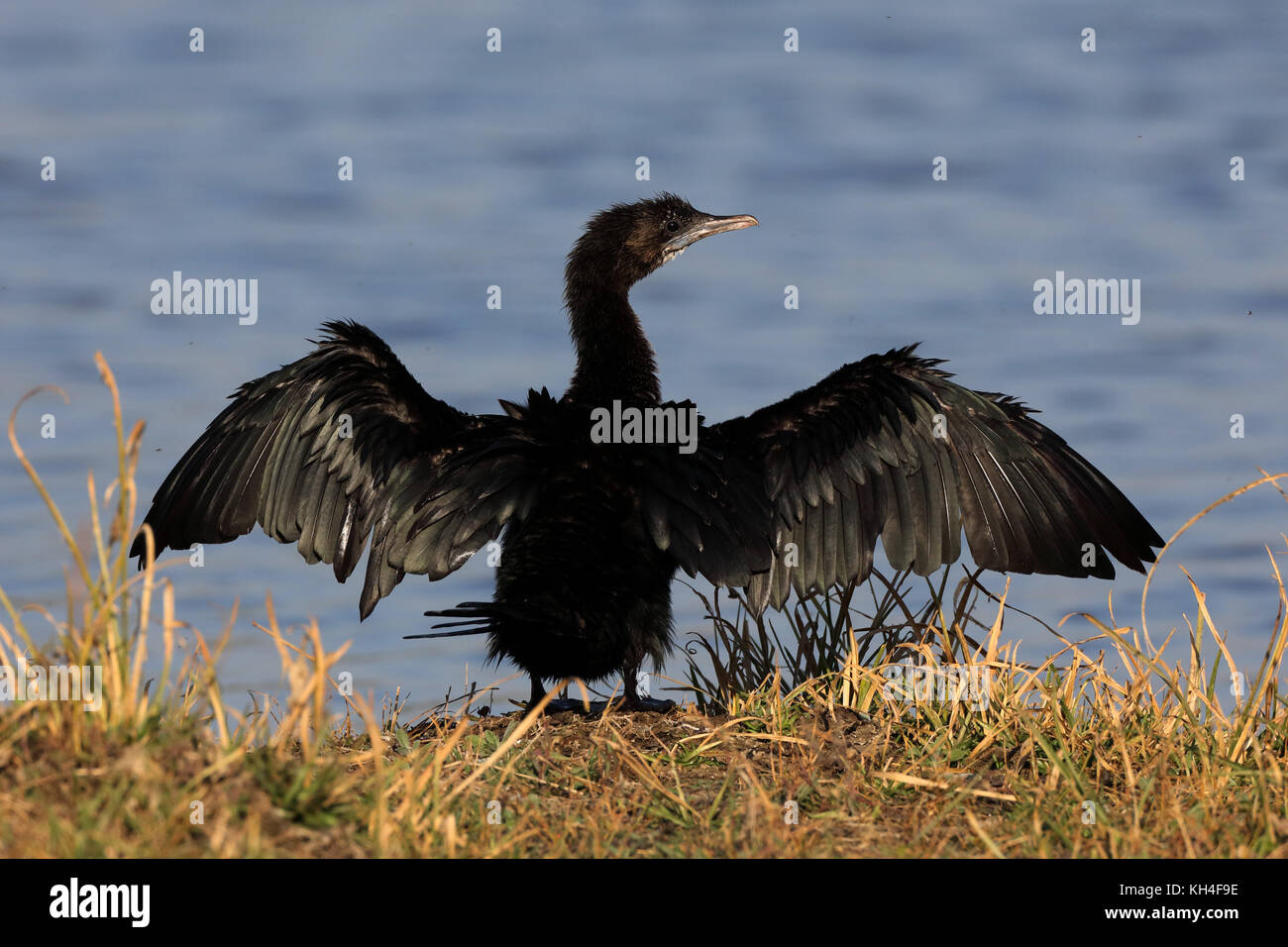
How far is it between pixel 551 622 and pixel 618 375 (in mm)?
2072

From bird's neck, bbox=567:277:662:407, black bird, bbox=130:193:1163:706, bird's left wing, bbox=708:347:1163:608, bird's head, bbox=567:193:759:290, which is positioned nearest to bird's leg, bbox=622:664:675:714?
black bird, bbox=130:193:1163:706

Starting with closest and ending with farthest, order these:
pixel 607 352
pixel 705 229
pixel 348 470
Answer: pixel 348 470 < pixel 607 352 < pixel 705 229

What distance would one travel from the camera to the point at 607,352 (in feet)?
25.4

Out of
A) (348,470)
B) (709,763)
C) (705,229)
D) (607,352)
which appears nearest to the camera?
(709,763)

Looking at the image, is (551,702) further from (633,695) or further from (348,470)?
(348,470)

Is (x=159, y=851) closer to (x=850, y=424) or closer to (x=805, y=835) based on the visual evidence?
(x=805, y=835)

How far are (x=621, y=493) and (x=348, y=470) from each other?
Answer: 1584 mm

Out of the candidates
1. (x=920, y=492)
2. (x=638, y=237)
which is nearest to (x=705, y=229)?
(x=638, y=237)

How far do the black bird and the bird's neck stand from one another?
11 cm

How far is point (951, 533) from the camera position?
6.68 metres

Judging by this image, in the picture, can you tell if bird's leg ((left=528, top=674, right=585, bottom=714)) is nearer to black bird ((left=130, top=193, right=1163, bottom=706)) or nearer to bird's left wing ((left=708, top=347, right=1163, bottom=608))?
black bird ((left=130, top=193, right=1163, bottom=706))

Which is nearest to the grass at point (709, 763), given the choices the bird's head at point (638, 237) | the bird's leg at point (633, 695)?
the bird's leg at point (633, 695)

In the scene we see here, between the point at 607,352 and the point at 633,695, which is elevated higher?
the point at 607,352
